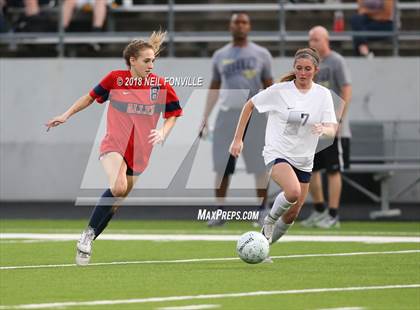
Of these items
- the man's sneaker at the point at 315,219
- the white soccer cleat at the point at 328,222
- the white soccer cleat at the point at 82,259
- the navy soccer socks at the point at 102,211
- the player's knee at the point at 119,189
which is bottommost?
the white soccer cleat at the point at 82,259

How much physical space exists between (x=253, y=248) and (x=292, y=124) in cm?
134

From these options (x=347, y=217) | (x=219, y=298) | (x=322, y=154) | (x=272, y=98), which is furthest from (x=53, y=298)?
(x=347, y=217)

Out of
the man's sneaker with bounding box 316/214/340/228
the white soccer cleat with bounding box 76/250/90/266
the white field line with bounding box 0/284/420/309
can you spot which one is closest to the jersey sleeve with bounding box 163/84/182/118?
the white soccer cleat with bounding box 76/250/90/266

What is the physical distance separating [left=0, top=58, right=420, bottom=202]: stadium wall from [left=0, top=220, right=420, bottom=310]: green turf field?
17.1ft

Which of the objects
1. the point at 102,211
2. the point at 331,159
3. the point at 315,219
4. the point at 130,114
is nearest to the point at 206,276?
the point at 102,211

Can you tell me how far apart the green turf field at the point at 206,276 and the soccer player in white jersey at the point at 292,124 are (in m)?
0.49

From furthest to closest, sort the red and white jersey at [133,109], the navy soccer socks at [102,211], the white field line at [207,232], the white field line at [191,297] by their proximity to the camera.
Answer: the white field line at [207,232], the red and white jersey at [133,109], the navy soccer socks at [102,211], the white field line at [191,297]

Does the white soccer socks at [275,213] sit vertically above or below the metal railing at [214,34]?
below

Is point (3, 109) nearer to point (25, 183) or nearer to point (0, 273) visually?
point (25, 183)

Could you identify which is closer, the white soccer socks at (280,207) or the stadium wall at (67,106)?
the white soccer socks at (280,207)

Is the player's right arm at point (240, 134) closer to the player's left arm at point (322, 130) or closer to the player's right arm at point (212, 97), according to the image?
the player's left arm at point (322, 130)

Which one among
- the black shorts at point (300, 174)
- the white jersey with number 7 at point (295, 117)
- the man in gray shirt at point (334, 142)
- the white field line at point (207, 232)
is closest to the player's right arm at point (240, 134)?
the white jersey with number 7 at point (295, 117)

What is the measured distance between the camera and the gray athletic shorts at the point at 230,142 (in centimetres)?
1661

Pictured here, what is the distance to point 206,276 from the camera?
33.0ft
